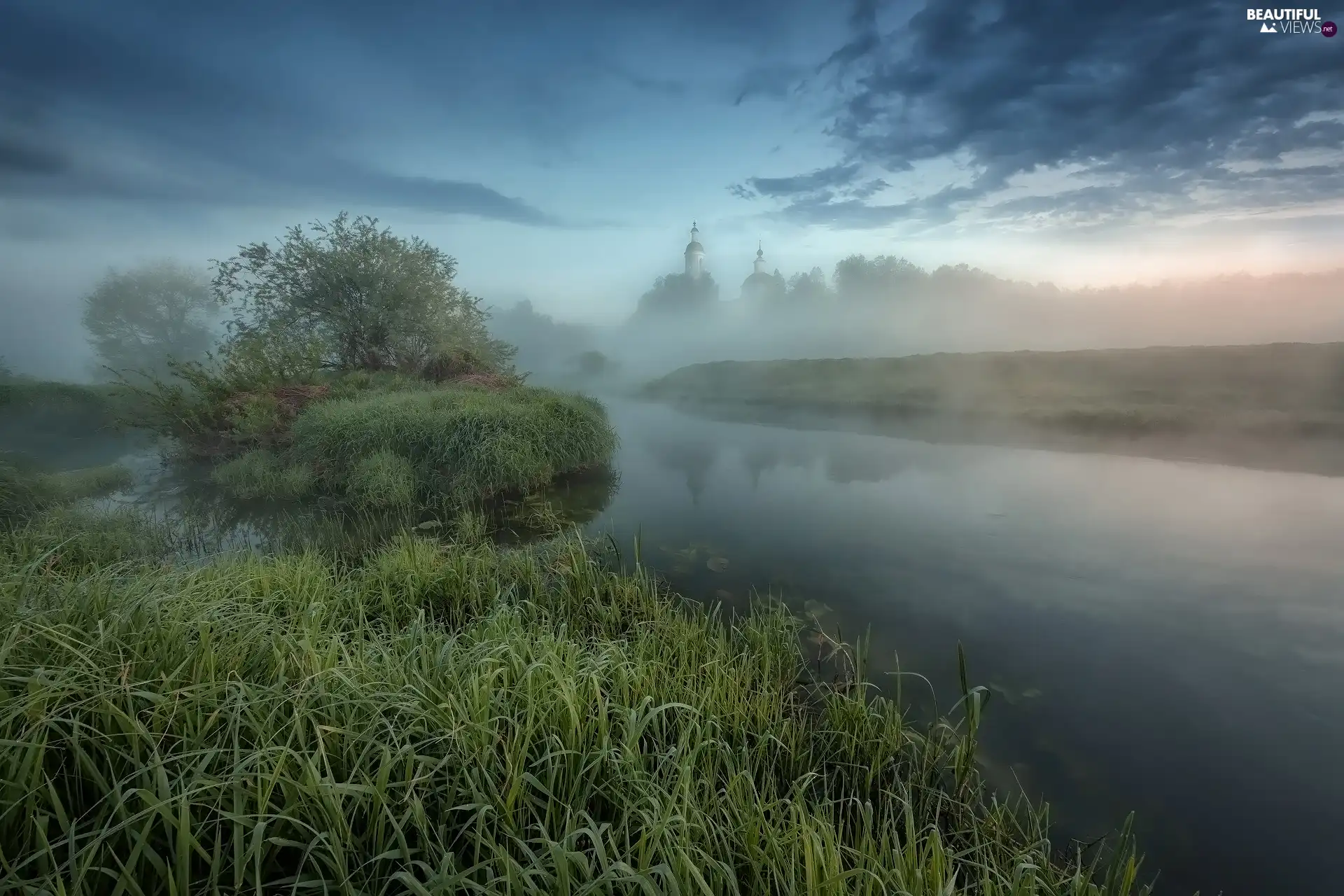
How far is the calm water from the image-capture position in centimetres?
327

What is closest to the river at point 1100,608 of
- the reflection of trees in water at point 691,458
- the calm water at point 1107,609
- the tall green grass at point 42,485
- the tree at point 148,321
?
the calm water at point 1107,609

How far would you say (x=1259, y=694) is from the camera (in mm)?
4344

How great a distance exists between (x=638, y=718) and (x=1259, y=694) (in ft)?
18.5

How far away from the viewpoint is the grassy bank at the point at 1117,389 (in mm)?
14734

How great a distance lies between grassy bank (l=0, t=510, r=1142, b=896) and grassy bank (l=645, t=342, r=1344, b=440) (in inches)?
720

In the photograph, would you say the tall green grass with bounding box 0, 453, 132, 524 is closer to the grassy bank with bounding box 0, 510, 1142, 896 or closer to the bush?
the bush

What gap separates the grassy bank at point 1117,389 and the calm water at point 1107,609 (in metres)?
5.02

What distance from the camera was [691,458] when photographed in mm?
14695

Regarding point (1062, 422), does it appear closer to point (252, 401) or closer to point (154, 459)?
point (252, 401)

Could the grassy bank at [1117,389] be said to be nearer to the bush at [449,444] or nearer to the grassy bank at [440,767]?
the bush at [449,444]

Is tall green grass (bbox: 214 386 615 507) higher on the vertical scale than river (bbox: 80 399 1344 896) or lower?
higher

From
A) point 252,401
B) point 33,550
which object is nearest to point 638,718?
point 33,550

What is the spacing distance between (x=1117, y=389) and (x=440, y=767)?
2513 centimetres

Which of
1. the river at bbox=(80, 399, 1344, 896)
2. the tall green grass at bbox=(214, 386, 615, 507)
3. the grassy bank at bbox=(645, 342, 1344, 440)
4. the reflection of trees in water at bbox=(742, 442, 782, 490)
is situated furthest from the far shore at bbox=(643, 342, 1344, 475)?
the tall green grass at bbox=(214, 386, 615, 507)
